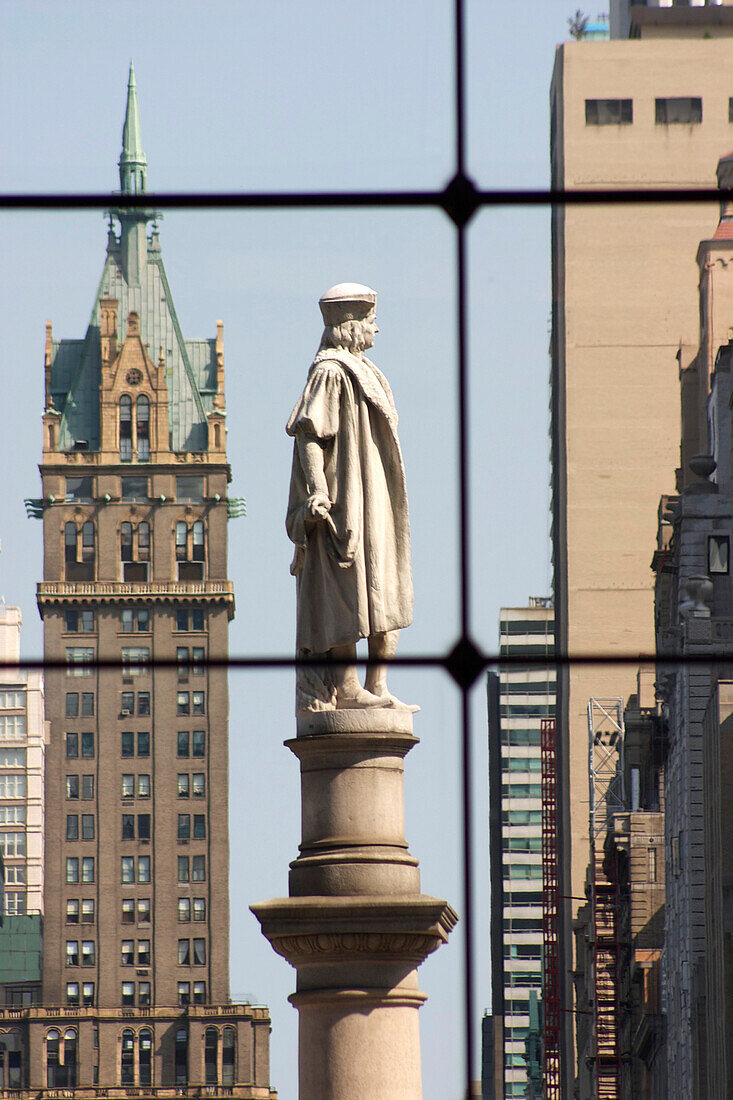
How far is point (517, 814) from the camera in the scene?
18600cm

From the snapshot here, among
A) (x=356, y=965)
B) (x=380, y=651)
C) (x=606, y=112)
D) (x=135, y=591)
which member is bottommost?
(x=356, y=965)

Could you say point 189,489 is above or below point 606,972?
above

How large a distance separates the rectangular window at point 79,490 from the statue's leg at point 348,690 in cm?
16195

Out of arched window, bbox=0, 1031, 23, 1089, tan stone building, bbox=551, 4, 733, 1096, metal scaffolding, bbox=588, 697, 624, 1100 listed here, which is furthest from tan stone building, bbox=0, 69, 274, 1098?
metal scaffolding, bbox=588, 697, 624, 1100

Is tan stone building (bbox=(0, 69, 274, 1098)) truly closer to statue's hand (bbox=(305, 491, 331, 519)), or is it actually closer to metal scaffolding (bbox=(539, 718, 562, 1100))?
metal scaffolding (bbox=(539, 718, 562, 1100))

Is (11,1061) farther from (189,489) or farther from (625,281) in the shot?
(625,281)

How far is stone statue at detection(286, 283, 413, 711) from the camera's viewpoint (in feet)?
48.4

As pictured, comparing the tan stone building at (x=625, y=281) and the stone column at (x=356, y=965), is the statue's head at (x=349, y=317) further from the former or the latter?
the tan stone building at (x=625, y=281)

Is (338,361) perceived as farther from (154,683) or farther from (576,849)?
(154,683)

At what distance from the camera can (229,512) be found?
176875 millimetres

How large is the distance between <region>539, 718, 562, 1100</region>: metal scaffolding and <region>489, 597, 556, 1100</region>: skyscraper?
→ 42.6 meters

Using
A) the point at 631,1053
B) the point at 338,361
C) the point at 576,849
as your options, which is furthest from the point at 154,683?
the point at 338,361

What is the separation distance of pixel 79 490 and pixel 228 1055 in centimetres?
4278

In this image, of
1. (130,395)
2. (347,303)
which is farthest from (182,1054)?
(347,303)
